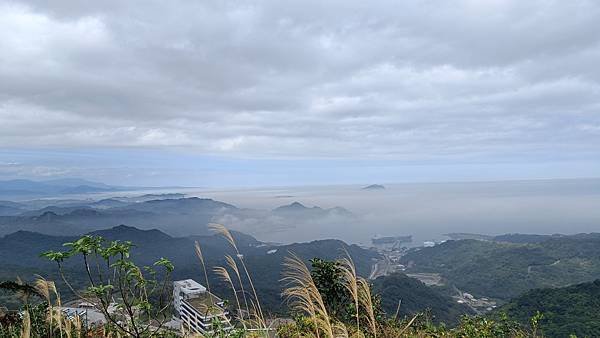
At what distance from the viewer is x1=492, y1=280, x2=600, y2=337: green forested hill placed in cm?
3883

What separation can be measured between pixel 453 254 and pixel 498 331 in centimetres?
14457

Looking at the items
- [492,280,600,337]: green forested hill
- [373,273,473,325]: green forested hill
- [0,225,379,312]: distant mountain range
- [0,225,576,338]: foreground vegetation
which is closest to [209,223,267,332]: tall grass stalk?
[0,225,576,338]: foreground vegetation

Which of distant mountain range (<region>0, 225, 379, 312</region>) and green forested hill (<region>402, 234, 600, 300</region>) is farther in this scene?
distant mountain range (<region>0, 225, 379, 312</region>)

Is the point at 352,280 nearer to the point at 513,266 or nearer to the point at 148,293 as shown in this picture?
the point at 148,293

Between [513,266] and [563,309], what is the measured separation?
65996 mm

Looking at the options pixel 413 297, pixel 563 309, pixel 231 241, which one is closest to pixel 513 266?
pixel 413 297

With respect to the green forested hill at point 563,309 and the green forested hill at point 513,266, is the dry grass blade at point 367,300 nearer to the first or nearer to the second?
the green forested hill at point 563,309

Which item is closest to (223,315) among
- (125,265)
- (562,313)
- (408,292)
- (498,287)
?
(125,265)

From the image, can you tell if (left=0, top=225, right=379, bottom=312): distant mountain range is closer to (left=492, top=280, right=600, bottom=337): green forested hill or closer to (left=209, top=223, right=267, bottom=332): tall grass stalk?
(left=492, top=280, right=600, bottom=337): green forested hill

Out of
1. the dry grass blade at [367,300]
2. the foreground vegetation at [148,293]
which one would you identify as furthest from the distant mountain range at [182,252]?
the dry grass blade at [367,300]

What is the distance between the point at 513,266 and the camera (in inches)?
4313

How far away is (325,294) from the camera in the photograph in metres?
12.1

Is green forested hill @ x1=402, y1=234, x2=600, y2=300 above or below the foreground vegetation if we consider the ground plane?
below

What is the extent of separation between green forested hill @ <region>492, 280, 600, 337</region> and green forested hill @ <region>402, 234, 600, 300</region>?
37.6 m
